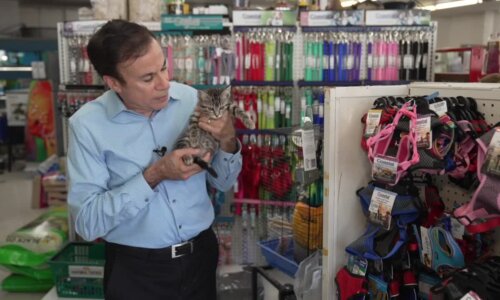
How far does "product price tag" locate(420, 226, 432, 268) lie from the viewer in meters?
1.57

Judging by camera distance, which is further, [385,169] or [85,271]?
[85,271]

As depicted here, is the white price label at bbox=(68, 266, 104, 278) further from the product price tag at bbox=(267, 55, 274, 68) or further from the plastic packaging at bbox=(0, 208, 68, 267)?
the product price tag at bbox=(267, 55, 274, 68)

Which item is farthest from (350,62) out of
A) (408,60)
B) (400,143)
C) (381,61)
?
(400,143)

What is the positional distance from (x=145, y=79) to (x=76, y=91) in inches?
98.8

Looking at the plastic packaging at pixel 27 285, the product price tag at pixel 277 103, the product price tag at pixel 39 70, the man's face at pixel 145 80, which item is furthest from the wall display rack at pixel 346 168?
the product price tag at pixel 39 70

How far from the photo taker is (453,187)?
1.72m

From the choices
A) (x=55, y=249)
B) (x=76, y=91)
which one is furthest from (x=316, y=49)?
(x=55, y=249)

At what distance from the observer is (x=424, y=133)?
4.72 feet

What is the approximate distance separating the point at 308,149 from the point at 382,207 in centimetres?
44

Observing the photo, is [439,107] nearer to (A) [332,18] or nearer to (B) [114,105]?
(B) [114,105]

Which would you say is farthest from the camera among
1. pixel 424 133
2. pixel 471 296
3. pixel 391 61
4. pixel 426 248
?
pixel 391 61

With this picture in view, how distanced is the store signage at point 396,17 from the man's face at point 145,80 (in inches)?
100

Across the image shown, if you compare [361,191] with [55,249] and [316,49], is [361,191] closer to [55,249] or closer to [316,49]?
[316,49]

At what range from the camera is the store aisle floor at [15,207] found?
3.95 meters
